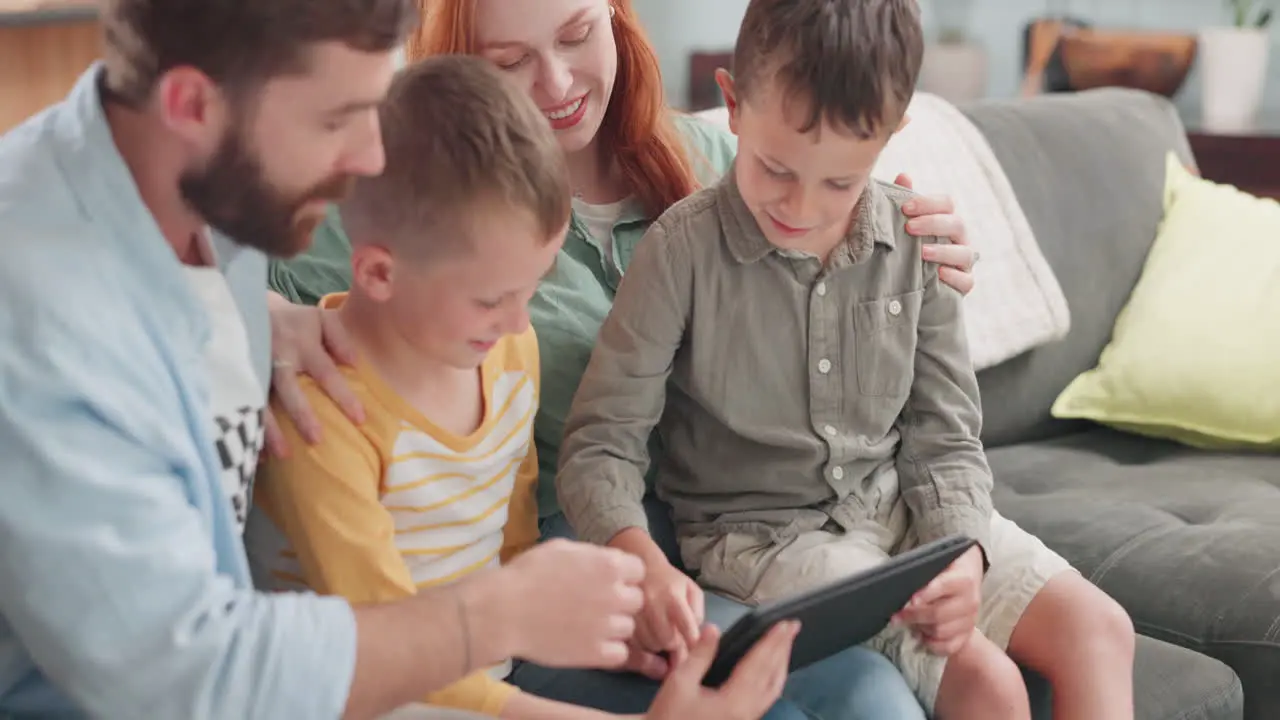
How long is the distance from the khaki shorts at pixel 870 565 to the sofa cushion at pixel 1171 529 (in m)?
0.31

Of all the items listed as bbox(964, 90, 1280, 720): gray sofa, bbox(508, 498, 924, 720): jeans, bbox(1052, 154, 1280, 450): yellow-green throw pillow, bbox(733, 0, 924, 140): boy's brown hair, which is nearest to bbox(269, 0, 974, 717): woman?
bbox(508, 498, 924, 720): jeans

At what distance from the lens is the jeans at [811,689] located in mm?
1387

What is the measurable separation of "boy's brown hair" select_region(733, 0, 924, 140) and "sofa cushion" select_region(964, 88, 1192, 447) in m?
1.02

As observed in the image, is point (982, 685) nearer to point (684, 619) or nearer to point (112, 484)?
point (684, 619)

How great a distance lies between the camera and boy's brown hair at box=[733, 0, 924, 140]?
4.56 ft

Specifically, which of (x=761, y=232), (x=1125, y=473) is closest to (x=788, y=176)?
(x=761, y=232)

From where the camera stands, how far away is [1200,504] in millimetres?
2117

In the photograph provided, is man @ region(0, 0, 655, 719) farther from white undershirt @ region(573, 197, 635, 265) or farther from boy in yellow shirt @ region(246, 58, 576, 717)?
A: white undershirt @ region(573, 197, 635, 265)

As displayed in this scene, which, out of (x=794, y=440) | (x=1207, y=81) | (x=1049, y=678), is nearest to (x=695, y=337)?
(x=794, y=440)

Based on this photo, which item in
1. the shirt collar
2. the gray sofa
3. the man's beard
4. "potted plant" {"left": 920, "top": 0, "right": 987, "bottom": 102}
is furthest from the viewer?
"potted plant" {"left": 920, "top": 0, "right": 987, "bottom": 102}

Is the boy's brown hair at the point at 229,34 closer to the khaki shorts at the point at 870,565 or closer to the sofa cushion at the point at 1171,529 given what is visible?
the khaki shorts at the point at 870,565

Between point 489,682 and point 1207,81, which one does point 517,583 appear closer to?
point 489,682

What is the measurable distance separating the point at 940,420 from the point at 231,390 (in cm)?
79

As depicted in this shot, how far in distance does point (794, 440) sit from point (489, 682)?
0.46 m
